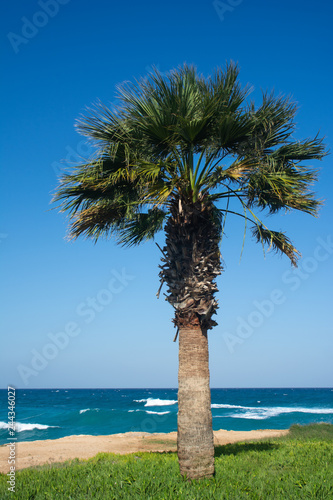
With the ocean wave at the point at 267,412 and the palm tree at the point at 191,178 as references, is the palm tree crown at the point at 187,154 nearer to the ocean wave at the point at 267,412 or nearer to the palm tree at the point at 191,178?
the palm tree at the point at 191,178

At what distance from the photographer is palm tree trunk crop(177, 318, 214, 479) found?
6.38 metres

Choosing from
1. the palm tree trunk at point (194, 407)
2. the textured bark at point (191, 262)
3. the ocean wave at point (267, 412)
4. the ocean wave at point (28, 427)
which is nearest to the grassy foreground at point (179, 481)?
the palm tree trunk at point (194, 407)

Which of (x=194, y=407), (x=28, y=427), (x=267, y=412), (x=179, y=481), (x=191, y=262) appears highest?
(x=191, y=262)

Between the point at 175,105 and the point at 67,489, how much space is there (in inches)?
258

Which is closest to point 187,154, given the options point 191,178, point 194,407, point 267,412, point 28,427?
point 191,178

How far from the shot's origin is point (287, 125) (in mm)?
7633

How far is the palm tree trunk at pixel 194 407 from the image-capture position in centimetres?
638

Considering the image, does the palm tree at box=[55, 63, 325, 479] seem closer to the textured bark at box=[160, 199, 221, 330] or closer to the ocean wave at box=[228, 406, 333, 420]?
the textured bark at box=[160, 199, 221, 330]

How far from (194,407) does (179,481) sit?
112 centimetres

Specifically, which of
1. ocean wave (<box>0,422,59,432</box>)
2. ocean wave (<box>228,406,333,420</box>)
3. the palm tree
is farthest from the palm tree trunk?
ocean wave (<box>228,406,333,420</box>)

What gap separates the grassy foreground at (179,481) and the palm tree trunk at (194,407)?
10.6 inches

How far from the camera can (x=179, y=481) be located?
20.1 ft

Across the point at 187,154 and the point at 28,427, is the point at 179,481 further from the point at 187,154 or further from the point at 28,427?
the point at 28,427

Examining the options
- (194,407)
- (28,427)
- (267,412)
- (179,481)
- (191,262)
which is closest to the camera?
(179,481)
